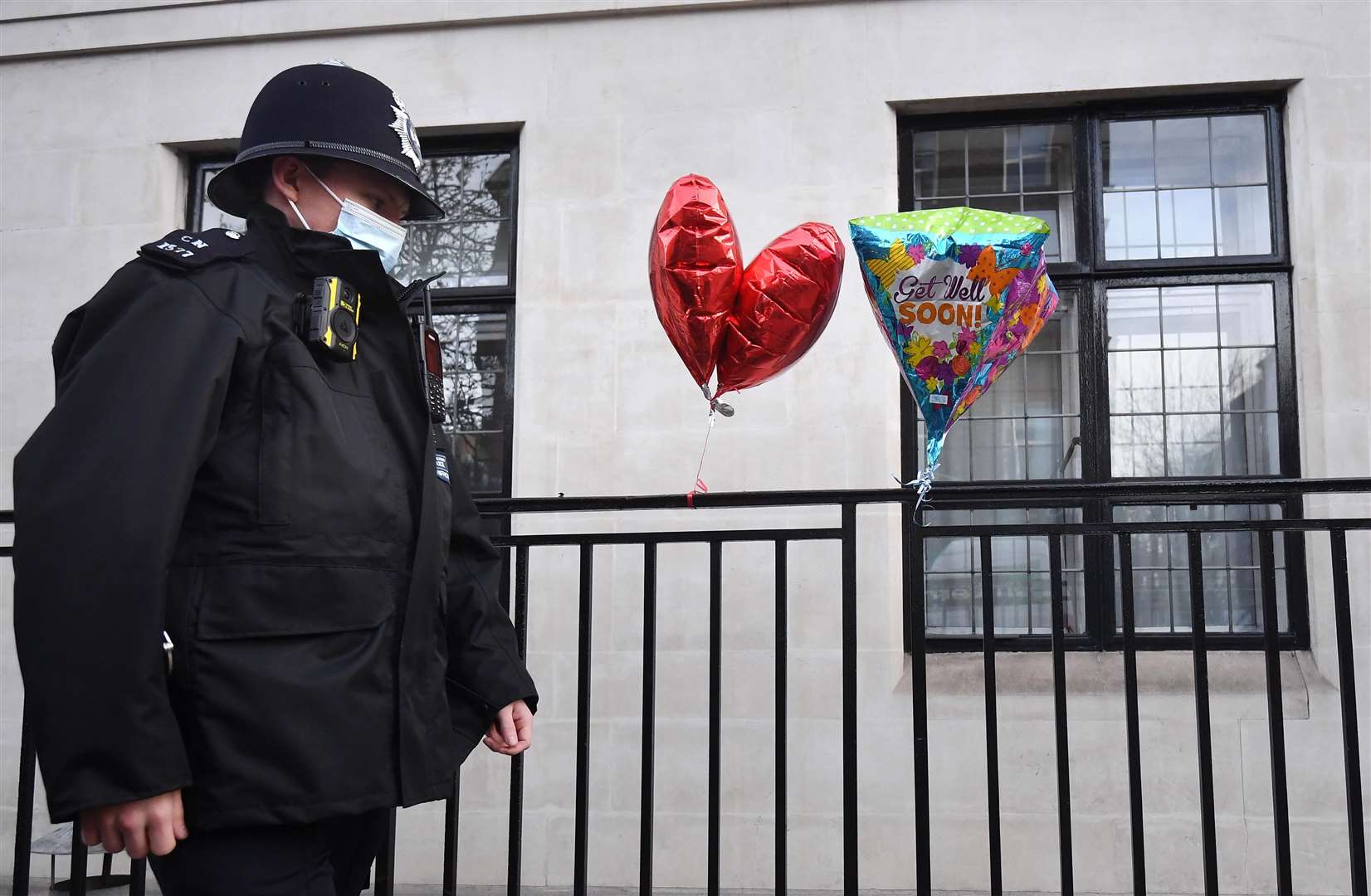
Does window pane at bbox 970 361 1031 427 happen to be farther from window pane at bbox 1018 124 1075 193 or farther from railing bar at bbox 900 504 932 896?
railing bar at bbox 900 504 932 896

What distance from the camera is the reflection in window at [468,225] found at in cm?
590

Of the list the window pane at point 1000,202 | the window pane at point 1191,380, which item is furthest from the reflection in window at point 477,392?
the window pane at point 1191,380

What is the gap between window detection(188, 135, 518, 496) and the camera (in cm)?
572

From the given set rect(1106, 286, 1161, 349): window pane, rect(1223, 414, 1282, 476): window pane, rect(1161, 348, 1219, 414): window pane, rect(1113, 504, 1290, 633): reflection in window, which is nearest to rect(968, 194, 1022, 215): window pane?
rect(1106, 286, 1161, 349): window pane

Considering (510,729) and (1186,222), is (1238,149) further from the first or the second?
(510,729)

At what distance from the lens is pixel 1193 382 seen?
533cm

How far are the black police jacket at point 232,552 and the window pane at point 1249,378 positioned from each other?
14.9 feet

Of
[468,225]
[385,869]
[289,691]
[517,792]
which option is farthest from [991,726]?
[468,225]

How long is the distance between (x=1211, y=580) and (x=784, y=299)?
2825 millimetres

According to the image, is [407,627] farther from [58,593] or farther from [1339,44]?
[1339,44]

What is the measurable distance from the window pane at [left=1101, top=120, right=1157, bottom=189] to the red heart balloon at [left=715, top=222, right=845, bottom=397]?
95.8 inches

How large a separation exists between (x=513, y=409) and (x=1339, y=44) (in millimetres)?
4207

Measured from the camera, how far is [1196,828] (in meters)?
4.80

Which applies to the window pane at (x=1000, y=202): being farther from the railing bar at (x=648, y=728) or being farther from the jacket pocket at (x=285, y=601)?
the jacket pocket at (x=285, y=601)
